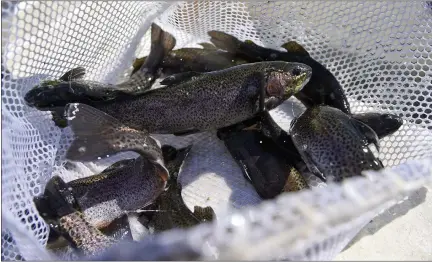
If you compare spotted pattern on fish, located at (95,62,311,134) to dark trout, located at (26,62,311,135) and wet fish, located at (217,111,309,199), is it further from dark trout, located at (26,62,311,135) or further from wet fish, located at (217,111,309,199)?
wet fish, located at (217,111,309,199)

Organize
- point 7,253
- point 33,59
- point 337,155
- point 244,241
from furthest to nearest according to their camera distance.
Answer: point 33,59 < point 337,155 < point 7,253 < point 244,241

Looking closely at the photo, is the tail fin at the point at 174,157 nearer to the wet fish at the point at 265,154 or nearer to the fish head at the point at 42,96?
the wet fish at the point at 265,154

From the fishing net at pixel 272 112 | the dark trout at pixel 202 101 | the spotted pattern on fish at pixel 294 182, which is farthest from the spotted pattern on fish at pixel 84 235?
the spotted pattern on fish at pixel 294 182

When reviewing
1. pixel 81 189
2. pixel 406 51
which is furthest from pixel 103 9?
pixel 406 51

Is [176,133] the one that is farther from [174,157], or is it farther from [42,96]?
[42,96]

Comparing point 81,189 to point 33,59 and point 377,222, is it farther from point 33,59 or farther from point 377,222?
point 377,222

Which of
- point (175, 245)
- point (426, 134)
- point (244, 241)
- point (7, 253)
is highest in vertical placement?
point (244, 241)

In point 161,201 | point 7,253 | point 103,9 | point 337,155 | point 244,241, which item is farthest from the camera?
point 103,9

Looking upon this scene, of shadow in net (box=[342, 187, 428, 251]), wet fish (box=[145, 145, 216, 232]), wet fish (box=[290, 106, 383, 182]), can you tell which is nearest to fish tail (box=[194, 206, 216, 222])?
wet fish (box=[145, 145, 216, 232])
